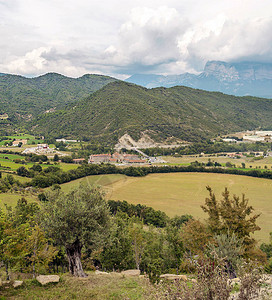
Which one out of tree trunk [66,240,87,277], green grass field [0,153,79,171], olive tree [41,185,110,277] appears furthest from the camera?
green grass field [0,153,79,171]

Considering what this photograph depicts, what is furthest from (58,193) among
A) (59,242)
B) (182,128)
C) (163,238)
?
(182,128)

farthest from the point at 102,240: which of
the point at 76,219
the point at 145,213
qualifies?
the point at 145,213

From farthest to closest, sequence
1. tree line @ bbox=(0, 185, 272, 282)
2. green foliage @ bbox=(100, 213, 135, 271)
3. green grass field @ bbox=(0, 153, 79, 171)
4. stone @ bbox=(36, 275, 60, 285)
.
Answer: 1. green grass field @ bbox=(0, 153, 79, 171)
2. green foliage @ bbox=(100, 213, 135, 271)
3. tree line @ bbox=(0, 185, 272, 282)
4. stone @ bbox=(36, 275, 60, 285)

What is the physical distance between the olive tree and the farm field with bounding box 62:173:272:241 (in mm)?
30052

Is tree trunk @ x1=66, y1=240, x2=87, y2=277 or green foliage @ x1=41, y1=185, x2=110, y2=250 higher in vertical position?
green foliage @ x1=41, y1=185, x2=110, y2=250

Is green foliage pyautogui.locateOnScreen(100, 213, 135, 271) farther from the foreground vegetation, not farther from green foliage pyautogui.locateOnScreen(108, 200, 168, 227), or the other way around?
green foliage pyautogui.locateOnScreen(108, 200, 168, 227)

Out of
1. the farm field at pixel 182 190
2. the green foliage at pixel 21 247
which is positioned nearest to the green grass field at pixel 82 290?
the green foliage at pixel 21 247

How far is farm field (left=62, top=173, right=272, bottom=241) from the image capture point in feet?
183

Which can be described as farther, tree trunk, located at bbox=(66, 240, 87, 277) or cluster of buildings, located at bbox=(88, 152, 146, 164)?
cluster of buildings, located at bbox=(88, 152, 146, 164)

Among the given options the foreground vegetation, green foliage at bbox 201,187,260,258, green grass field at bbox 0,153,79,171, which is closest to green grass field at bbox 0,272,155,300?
the foreground vegetation

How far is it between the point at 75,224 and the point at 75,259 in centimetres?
292

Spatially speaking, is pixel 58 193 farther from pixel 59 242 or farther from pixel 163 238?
pixel 163 238

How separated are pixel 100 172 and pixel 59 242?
2671 inches

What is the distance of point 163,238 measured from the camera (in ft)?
94.8
